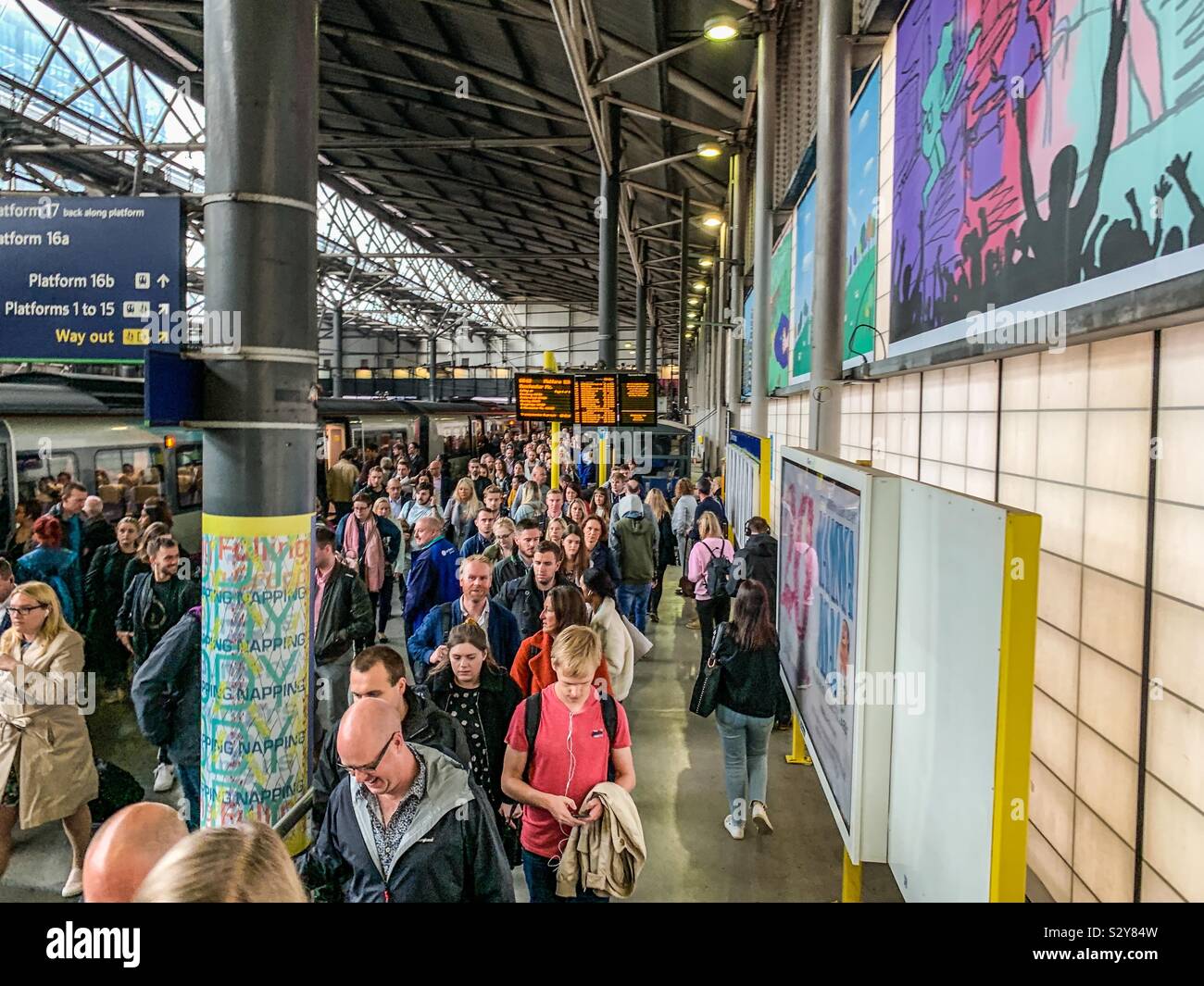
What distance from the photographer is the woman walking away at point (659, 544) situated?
456 inches

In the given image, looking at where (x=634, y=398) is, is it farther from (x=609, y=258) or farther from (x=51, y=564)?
(x=51, y=564)

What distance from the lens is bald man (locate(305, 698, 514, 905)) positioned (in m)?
2.63

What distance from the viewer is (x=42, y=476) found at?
10211 mm

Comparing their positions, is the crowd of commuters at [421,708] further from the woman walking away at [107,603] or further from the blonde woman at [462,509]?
the blonde woman at [462,509]

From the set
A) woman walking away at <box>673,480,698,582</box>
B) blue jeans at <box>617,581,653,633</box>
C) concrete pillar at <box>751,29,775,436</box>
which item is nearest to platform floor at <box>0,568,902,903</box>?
blue jeans at <box>617,581,653,633</box>

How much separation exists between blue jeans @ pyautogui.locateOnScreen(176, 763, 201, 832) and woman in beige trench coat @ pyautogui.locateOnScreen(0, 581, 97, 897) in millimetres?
449

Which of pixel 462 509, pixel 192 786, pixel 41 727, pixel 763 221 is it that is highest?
pixel 763 221

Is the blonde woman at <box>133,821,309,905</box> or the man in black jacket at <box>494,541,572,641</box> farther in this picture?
the man in black jacket at <box>494,541,572,641</box>

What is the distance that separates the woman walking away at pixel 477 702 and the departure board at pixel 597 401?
33.5 ft

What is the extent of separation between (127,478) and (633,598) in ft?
24.6

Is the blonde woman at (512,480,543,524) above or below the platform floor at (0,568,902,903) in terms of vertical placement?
above

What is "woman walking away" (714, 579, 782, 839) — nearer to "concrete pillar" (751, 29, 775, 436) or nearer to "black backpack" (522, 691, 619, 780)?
"black backpack" (522, 691, 619, 780)

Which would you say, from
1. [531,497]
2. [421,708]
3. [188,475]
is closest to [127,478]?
[188,475]

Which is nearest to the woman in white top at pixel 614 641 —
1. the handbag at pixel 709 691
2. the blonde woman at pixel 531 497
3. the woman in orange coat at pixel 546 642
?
the handbag at pixel 709 691
